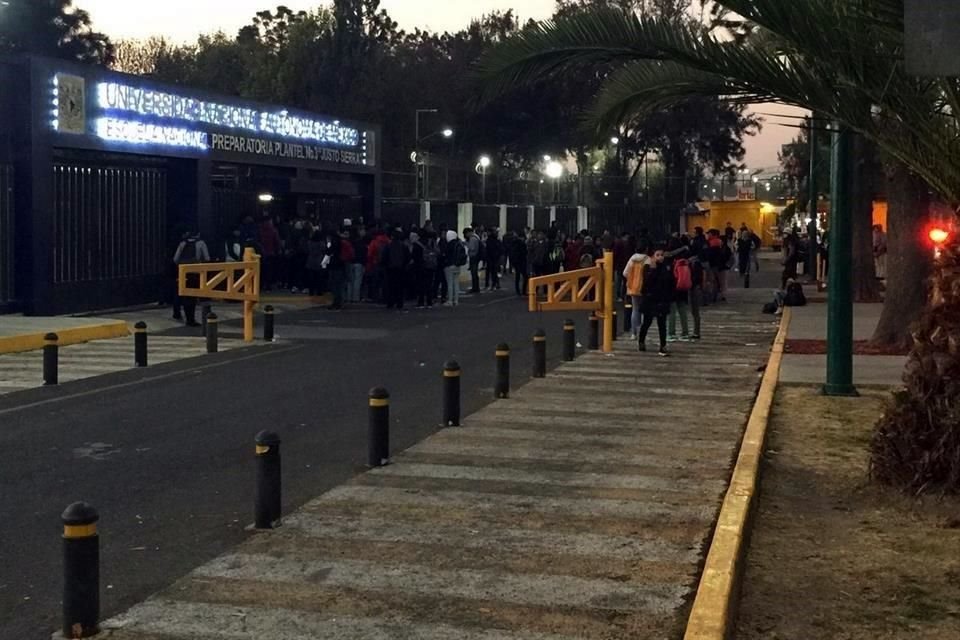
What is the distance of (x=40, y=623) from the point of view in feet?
19.9

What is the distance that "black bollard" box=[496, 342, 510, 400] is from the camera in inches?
511

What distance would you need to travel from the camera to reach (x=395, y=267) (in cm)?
2688

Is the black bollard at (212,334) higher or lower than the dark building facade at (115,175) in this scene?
lower

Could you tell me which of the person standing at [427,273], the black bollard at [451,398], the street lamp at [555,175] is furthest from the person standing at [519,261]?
the street lamp at [555,175]

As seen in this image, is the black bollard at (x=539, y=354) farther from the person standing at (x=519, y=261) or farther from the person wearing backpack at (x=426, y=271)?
the person standing at (x=519, y=261)

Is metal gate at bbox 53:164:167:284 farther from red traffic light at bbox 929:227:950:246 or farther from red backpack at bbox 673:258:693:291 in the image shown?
red traffic light at bbox 929:227:950:246

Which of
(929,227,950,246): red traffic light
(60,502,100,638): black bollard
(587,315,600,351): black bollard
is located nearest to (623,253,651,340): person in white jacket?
(587,315,600,351): black bollard

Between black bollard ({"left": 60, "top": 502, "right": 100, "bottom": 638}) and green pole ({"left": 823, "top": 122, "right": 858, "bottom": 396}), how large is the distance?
939 cm

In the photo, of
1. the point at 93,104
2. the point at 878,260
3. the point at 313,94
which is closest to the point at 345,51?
the point at 313,94

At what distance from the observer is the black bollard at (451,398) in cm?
1130

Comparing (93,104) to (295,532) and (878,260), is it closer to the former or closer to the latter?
(295,532)

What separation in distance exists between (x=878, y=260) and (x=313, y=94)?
1539 inches

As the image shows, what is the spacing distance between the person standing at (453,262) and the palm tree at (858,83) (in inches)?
673

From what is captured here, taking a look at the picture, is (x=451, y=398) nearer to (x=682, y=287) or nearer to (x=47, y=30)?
(x=682, y=287)
